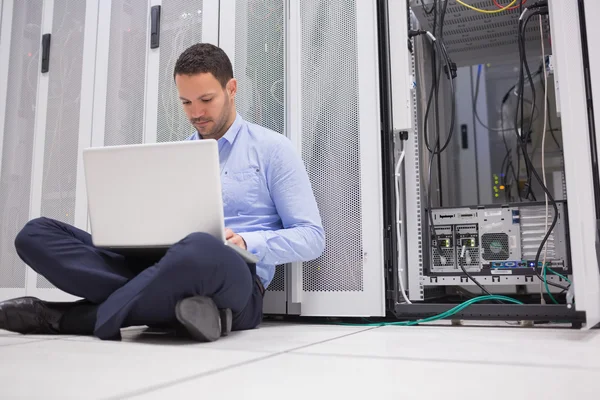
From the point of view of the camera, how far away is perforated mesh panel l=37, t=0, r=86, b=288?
9.17 ft

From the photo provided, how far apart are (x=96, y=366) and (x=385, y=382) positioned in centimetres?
57

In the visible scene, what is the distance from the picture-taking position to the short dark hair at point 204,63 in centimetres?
192

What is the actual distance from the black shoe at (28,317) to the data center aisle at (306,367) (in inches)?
2.2

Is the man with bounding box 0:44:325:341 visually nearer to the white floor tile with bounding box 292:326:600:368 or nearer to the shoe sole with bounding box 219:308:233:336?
the shoe sole with bounding box 219:308:233:336

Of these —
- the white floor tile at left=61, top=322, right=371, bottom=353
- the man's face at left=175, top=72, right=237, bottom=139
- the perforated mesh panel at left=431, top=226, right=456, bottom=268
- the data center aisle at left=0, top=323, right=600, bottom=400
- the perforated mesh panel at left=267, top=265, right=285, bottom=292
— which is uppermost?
the man's face at left=175, top=72, right=237, bottom=139

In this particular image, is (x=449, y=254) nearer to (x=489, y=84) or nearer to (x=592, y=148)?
(x=592, y=148)

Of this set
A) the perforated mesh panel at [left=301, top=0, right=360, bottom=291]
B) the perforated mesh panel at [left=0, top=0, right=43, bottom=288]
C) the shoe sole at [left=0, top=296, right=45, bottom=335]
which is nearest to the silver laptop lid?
the shoe sole at [left=0, top=296, right=45, bottom=335]

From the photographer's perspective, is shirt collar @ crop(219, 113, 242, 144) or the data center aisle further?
shirt collar @ crop(219, 113, 242, 144)

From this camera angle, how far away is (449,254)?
2.32 metres

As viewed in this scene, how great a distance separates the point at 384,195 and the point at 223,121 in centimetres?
70

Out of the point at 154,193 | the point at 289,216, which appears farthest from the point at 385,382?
the point at 289,216

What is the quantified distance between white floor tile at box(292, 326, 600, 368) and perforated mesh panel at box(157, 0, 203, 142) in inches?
53.2

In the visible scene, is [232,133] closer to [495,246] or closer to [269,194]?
[269,194]

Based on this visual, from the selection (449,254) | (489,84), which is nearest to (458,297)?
(449,254)
